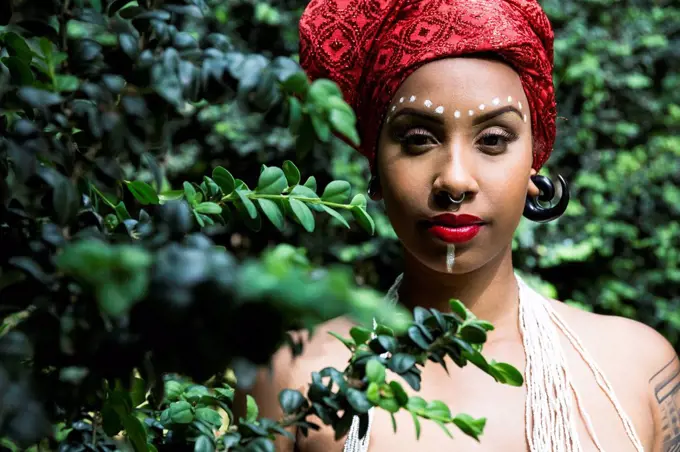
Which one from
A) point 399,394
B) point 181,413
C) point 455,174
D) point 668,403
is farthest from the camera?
point 668,403

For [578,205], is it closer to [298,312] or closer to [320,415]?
[320,415]

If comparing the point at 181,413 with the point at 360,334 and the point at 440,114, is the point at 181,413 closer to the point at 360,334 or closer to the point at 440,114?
the point at 360,334

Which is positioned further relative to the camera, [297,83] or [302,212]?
[302,212]

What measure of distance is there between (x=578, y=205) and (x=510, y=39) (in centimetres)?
184

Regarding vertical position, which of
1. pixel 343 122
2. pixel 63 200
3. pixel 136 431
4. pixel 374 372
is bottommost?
pixel 136 431

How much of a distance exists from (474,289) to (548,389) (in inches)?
8.9

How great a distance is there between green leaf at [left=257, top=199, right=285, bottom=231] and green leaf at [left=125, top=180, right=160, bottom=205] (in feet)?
0.42

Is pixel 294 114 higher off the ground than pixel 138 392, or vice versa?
pixel 294 114

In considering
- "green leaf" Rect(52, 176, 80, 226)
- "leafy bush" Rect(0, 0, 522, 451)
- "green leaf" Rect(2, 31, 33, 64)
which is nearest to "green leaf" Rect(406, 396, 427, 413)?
"leafy bush" Rect(0, 0, 522, 451)

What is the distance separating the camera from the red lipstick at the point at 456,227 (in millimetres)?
1472

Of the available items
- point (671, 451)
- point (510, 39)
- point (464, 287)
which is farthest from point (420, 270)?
point (671, 451)

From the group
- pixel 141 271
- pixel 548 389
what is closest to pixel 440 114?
pixel 548 389

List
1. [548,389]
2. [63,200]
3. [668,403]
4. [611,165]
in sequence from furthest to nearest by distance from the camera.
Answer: [611,165] → [668,403] → [548,389] → [63,200]

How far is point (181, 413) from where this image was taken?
964 millimetres
